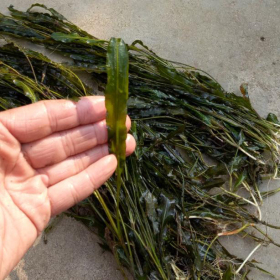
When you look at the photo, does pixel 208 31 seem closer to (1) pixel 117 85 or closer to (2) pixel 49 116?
(1) pixel 117 85

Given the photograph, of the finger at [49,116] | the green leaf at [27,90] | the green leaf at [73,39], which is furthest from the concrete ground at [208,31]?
the finger at [49,116]

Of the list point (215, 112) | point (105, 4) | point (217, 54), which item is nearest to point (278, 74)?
point (217, 54)

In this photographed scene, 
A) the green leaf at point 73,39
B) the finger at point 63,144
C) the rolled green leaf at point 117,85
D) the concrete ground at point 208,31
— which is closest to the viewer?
the rolled green leaf at point 117,85

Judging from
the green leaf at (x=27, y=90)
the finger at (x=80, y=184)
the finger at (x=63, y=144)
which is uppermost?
the green leaf at (x=27, y=90)

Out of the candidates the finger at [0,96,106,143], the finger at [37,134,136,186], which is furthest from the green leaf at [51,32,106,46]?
the finger at [37,134,136,186]

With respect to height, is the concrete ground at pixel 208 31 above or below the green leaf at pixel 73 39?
above

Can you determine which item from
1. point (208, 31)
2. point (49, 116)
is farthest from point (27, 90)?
point (208, 31)

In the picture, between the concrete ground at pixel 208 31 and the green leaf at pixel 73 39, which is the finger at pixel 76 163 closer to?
the green leaf at pixel 73 39

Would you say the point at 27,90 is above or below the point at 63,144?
above

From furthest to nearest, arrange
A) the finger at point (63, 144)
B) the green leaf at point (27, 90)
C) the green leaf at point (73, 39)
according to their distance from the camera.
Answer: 1. the green leaf at point (73, 39)
2. the green leaf at point (27, 90)
3. the finger at point (63, 144)
